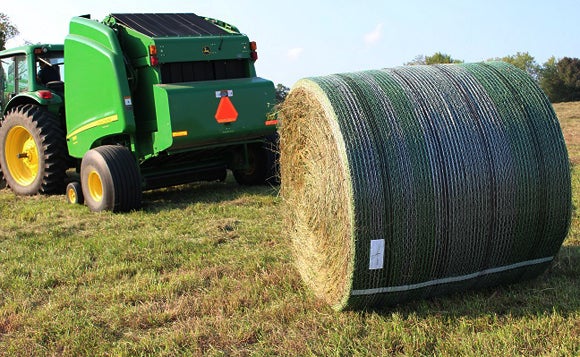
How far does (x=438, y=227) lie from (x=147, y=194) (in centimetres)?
573

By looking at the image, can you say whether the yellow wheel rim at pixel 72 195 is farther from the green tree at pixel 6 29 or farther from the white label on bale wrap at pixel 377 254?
the green tree at pixel 6 29

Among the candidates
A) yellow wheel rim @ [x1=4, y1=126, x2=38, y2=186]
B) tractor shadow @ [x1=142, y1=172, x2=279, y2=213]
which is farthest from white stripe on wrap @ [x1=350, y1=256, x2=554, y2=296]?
yellow wheel rim @ [x1=4, y1=126, x2=38, y2=186]

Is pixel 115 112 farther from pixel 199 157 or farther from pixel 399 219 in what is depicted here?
pixel 399 219

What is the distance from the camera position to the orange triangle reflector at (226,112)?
7762 millimetres

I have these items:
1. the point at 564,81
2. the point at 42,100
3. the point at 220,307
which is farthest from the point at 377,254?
the point at 564,81

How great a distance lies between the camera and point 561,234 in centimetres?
410

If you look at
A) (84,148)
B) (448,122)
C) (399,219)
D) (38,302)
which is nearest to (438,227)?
(399,219)

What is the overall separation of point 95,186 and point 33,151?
5.88 ft

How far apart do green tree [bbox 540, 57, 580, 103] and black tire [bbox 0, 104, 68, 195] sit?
4519 cm

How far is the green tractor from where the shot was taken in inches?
295

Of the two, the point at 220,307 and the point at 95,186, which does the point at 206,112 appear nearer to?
the point at 95,186

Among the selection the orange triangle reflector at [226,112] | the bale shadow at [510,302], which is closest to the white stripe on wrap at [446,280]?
the bale shadow at [510,302]

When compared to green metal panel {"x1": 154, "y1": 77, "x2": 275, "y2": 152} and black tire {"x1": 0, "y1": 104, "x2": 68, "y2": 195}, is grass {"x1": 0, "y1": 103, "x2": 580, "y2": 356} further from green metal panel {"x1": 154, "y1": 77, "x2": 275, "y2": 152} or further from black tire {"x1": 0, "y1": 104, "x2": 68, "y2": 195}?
black tire {"x1": 0, "y1": 104, "x2": 68, "y2": 195}

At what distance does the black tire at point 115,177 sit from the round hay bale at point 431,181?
362 cm
